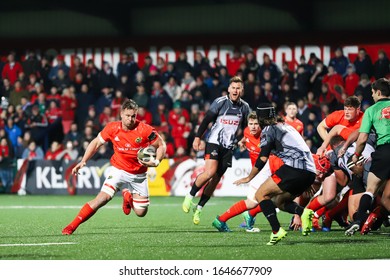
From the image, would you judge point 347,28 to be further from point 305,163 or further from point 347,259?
point 347,259

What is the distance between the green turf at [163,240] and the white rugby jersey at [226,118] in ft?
4.38

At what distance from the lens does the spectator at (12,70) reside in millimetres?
28203

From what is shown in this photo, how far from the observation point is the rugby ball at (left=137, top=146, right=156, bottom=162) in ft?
40.5

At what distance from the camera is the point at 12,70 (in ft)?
92.8

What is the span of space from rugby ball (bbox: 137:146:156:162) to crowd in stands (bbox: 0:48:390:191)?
32.8ft

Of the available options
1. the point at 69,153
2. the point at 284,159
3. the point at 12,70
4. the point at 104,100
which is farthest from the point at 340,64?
the point at 284,159

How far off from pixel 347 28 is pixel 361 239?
17.0 m

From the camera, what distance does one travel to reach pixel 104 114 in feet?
82.9

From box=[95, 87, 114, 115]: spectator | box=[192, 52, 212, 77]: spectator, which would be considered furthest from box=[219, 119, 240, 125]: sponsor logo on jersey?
box=[95, 87, 114, 115]: spectator

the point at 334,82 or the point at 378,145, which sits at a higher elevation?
the point at 334,82

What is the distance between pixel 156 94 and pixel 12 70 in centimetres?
546

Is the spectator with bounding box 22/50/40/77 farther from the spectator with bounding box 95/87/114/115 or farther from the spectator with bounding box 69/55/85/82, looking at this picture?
the spectator with bounding box 95/87/114/115

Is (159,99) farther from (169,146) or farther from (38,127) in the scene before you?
(38,127)
